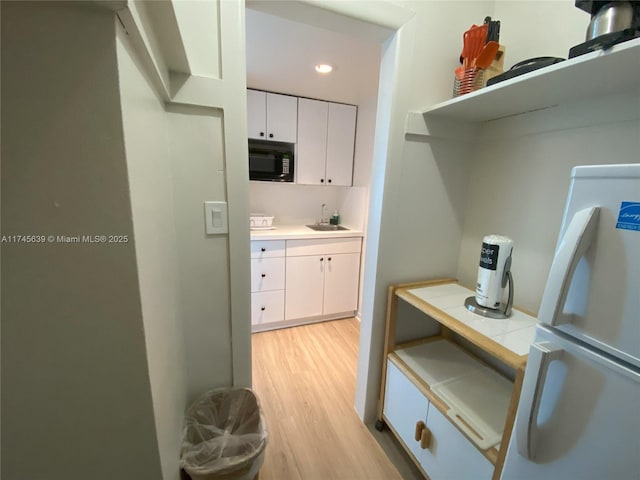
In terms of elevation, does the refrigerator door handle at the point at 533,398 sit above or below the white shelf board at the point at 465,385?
above

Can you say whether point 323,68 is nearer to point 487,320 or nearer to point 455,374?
point 487,320

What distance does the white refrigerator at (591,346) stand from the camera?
490 millimetres

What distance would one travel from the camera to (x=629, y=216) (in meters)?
0.49

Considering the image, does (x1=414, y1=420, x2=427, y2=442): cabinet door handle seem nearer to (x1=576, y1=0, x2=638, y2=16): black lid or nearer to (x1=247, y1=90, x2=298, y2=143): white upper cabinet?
(x1=576, y1=0, x2=638, y2=16): black lid

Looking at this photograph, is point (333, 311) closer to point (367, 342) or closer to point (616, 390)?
point (367, 342)

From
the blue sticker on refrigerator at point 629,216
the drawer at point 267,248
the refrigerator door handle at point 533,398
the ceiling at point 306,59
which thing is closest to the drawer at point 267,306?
the drawer at point 267,248

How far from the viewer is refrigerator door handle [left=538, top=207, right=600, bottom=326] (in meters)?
0.54

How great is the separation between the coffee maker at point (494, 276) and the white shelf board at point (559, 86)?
527 mm

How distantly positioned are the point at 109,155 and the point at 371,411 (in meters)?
1.69

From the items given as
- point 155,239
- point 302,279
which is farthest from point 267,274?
point 155,239

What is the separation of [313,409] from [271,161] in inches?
80.8

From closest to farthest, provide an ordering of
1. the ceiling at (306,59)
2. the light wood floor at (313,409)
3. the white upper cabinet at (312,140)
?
the light wood floor at (313,409) < the ceiling at (306,59) < the white upper cabinet at (312,140)

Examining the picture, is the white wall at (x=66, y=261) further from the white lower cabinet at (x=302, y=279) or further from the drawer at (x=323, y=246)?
the drawer at (x=323, y=246)

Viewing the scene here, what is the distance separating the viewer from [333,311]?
264 centimetres
